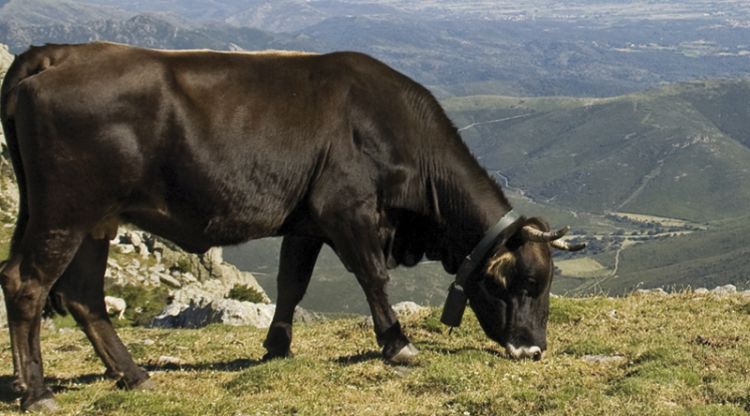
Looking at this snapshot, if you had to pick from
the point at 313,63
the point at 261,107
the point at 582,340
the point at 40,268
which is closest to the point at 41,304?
the point at 40,268

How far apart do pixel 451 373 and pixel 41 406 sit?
5255mm

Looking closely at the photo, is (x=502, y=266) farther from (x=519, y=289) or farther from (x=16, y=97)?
(x=16, y=97)

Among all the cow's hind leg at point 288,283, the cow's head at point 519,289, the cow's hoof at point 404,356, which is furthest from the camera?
the cow's hind leg at point 288,283

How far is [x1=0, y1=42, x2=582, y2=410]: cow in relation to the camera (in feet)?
32.2

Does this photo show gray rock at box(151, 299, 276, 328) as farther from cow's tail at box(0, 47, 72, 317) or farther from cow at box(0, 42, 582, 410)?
cow's tail at box(0, 47, 72, 317)

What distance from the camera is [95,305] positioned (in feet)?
37.4

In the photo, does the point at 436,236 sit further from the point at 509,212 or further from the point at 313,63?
the point at 313,63

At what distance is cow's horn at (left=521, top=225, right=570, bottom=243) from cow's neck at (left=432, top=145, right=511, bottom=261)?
0.57 m

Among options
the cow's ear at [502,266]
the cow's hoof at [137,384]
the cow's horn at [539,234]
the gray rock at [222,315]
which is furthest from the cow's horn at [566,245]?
the gray rock at [222,315]

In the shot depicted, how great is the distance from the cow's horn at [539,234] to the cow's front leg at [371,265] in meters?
2.08

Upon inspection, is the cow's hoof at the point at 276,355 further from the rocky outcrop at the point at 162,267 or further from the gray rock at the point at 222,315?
the rocky outcrop at the point at 162,267

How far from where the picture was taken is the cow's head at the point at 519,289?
11.9 meters

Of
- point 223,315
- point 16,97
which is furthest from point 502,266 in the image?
point 223,315

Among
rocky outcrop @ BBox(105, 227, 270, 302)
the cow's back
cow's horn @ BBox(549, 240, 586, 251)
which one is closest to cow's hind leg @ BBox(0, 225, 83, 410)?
the cow's back
